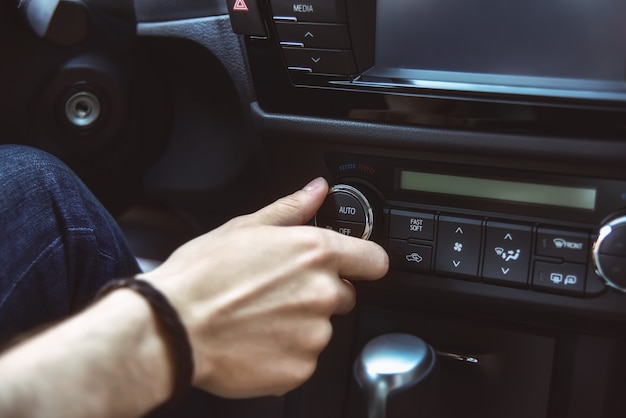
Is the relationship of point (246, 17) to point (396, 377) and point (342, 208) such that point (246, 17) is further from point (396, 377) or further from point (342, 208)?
point (396, 377)

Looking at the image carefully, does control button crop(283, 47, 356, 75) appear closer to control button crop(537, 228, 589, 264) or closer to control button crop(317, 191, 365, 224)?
control button crop(317, 191, 365, 224)

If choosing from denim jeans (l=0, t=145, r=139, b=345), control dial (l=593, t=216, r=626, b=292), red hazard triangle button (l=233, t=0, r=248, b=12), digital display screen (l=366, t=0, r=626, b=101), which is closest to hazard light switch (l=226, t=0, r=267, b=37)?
red hazard triangle button (l=233, t=0, r=248, b=12)

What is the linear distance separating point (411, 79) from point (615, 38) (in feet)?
0.53

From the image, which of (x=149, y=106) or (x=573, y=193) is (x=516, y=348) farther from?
(x=149, y=106)

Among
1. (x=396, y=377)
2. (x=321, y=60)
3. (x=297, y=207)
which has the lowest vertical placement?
(x=396, y=377)

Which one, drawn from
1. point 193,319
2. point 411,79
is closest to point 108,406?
point 193,319

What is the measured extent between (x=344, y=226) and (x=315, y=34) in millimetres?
175

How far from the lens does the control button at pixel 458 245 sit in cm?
64

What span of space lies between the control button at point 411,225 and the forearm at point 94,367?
0.87 feet

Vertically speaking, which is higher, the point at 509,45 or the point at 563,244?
the point at 509,45

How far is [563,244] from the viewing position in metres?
0.62

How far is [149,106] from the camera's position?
2.75ft

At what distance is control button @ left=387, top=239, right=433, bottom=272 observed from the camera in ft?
2.17

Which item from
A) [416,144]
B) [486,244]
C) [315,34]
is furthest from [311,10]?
[486,244]
